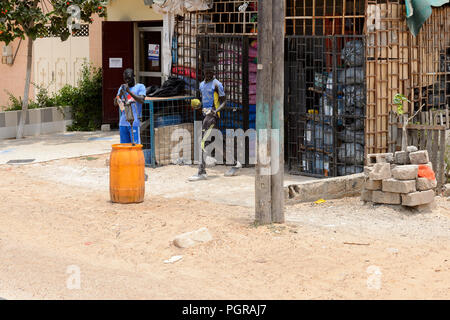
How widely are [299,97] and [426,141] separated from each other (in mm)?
2492

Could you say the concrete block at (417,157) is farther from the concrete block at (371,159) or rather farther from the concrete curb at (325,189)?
the concrete curb at (325,189)

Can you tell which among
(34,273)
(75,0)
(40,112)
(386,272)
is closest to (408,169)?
(386,272)

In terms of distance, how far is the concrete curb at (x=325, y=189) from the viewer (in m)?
10.4

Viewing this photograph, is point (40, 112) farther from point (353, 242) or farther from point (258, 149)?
point (353, 242)

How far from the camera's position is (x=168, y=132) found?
13875 millimetres

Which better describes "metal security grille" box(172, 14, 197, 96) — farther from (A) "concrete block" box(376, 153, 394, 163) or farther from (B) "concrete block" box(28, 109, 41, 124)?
(A) "concrete block" box(376, 153, 394, 163)

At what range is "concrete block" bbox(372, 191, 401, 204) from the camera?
9656 millimetres

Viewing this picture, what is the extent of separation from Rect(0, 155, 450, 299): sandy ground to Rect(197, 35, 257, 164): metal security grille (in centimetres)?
258

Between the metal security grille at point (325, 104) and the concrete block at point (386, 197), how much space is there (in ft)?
6.92

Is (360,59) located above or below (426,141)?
above

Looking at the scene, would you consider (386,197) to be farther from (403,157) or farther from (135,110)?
(135,110)

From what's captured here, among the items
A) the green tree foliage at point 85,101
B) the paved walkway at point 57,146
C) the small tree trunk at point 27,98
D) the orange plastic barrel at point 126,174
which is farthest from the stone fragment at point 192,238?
the green tree foliage at point 85,101

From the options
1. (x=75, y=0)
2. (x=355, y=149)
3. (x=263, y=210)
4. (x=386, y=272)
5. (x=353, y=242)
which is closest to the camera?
(x=386, y=272)

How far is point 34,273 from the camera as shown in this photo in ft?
24.8
